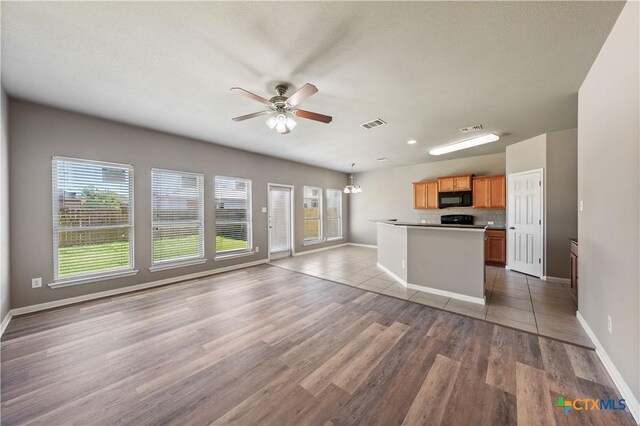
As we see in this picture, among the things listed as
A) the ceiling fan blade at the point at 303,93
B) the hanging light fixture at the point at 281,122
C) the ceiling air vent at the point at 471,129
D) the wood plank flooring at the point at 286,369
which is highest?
the ceiling air vent at the point at 471,129

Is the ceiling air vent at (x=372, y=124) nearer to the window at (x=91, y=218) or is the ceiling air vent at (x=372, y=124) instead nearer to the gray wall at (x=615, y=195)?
the gray wall at (x=615, y=195)

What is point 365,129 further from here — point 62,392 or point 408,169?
point 62,392

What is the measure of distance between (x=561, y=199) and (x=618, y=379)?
11.5 ft

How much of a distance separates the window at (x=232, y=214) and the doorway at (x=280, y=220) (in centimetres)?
65

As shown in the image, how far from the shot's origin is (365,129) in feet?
13.4

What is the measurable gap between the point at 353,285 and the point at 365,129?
110 inches

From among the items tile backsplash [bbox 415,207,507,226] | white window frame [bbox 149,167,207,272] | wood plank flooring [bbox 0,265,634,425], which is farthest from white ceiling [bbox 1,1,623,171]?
wood plank flooring [bbox 0,265,634,425]

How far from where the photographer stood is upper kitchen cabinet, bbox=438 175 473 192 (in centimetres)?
597

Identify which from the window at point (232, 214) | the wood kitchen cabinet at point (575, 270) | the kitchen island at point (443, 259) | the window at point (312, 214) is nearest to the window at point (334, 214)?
the window at point (312, 214)

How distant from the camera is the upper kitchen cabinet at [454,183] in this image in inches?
235

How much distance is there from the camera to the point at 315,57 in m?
2.14

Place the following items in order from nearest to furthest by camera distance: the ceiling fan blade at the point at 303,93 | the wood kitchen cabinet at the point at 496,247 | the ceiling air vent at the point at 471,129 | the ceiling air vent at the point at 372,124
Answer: the ceiling fan blade at the point at 303,93, the ceiling air vent at the point at 372,124, the ceiling air vent at the point at 471,129, the wood kitchen cabinet at the point at 496,247

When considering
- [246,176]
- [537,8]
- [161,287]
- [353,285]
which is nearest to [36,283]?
[161,287]

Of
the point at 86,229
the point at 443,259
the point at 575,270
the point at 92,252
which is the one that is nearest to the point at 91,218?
the point at 86,229
